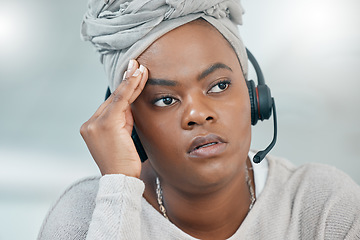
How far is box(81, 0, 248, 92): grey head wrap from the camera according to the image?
2.01 metres

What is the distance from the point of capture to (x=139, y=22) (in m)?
2.04

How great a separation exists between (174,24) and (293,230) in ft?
2.78

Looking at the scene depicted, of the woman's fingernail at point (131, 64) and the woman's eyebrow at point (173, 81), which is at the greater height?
the woman's fingernail at point (131, 64)

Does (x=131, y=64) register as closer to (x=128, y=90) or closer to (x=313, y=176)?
(x=128, y=90)

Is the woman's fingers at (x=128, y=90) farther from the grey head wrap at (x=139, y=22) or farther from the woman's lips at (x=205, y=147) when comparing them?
the woman's lips at (x=205, y=147)

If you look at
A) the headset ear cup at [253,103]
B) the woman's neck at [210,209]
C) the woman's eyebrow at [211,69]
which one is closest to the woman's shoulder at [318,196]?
the woman's neck at [210,209]

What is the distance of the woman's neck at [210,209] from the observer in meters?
2.19

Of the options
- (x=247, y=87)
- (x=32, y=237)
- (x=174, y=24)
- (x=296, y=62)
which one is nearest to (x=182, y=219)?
(x=247, y=87)

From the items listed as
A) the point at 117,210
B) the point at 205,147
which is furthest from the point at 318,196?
the point at 117,210

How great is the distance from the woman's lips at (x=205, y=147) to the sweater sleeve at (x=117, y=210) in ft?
0.71

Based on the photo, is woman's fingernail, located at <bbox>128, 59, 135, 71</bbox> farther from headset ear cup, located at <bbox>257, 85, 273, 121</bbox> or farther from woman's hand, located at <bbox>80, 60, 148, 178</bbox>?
headset ear cup, located at <bbox>257, 85, 273, 121</bbox>

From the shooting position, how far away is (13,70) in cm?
351

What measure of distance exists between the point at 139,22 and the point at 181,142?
426mm

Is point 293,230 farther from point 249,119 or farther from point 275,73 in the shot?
point 275,73
